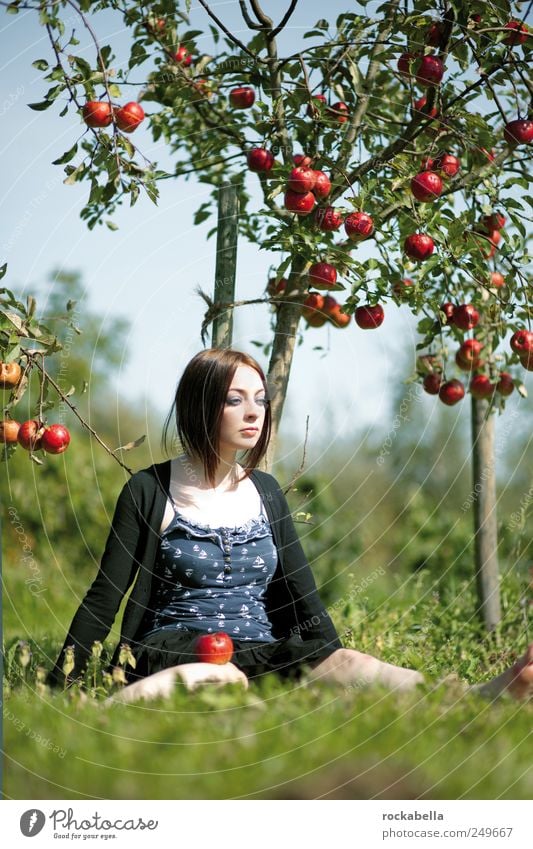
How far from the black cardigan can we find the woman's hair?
11 cm

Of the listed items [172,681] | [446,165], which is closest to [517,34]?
[446,165]

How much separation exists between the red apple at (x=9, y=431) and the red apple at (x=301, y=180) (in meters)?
1.01

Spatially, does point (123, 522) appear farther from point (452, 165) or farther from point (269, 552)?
point (452, 165)

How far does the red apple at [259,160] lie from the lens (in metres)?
2.80

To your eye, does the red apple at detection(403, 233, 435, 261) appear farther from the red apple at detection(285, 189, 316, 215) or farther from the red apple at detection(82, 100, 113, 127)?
the red apple at detection(82, 100, 113, 127)

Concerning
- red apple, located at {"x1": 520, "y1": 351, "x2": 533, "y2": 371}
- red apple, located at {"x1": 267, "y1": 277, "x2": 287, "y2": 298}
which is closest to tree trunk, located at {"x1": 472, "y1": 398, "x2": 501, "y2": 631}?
red apple, located at {"x1": 520, "y1": 351, "x2": 533, "y2": 371}

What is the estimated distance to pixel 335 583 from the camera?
5.19 meters

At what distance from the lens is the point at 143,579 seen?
2.57 m

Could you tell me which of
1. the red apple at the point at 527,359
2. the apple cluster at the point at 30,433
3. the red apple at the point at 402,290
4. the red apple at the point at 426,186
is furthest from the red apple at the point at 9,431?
the red apple at the point at 527,359

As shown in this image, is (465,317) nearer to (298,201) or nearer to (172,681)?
(298,201)

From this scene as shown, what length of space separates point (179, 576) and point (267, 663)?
1.10ft

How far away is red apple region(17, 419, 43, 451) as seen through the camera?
8.57ft

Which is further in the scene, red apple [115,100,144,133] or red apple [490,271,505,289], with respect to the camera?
red apple [490,271,505,289]
